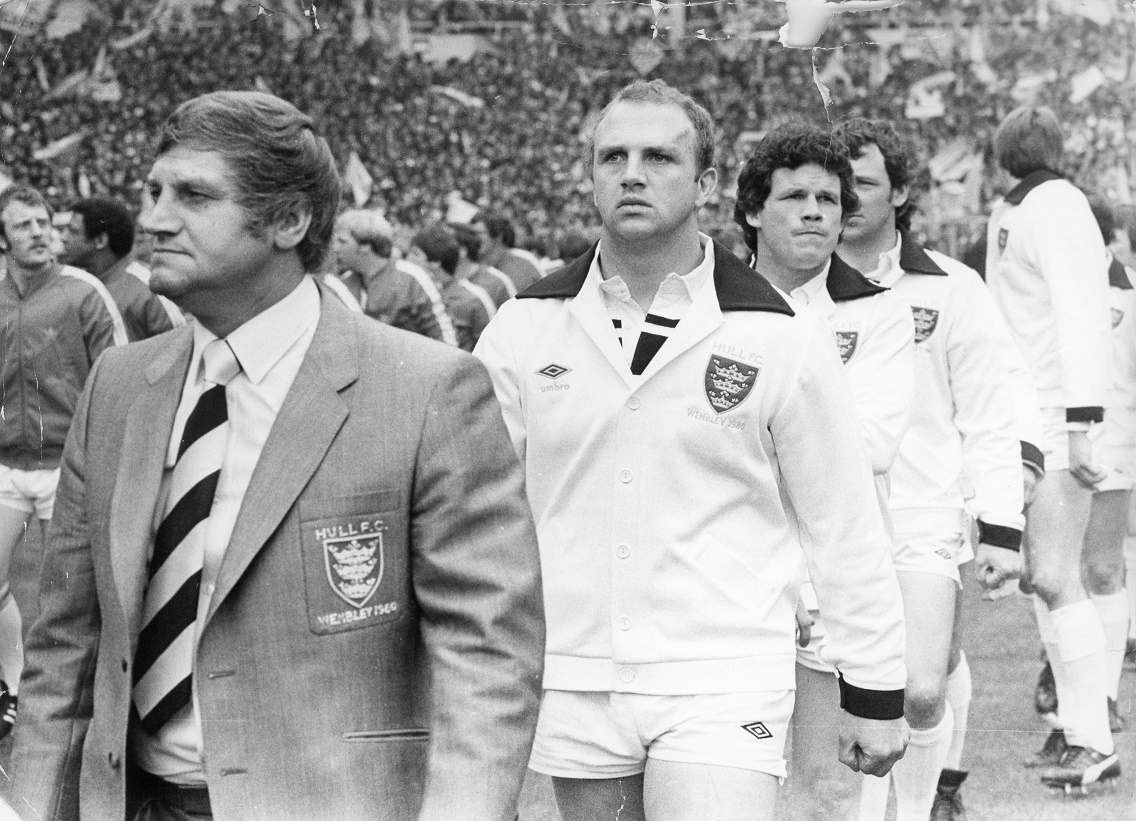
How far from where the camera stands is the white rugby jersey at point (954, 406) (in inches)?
164

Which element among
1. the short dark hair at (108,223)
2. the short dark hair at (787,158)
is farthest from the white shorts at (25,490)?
the short dark hair at (787,158)

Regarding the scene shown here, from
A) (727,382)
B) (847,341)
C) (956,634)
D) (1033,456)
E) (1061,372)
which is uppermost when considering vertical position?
(727,382)

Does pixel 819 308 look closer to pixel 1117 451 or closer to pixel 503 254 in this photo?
pixel 1117 451

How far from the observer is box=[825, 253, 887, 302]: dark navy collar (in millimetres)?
3799

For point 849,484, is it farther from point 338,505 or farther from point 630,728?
point 338,505

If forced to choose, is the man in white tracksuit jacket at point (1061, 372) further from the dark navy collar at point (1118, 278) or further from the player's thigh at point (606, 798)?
the player's thigh at point (606, 798)

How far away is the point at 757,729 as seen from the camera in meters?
2.81

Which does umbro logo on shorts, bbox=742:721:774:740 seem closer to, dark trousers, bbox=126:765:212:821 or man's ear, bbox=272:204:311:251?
dark trousers, bbox=126:765:212:821

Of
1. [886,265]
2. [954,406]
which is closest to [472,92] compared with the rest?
[886,265]

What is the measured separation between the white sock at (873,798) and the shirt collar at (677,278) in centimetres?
156

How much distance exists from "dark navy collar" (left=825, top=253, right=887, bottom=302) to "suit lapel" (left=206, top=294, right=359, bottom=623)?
1.77 meters

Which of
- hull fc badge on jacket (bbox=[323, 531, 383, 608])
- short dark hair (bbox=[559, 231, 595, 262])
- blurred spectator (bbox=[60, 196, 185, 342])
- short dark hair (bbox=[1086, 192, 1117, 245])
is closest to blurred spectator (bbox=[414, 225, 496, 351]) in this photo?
short dark hair (bbox=[559, 231, 595, 262])

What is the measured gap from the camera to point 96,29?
53.7ft

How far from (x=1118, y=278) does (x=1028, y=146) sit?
3.28 feet
